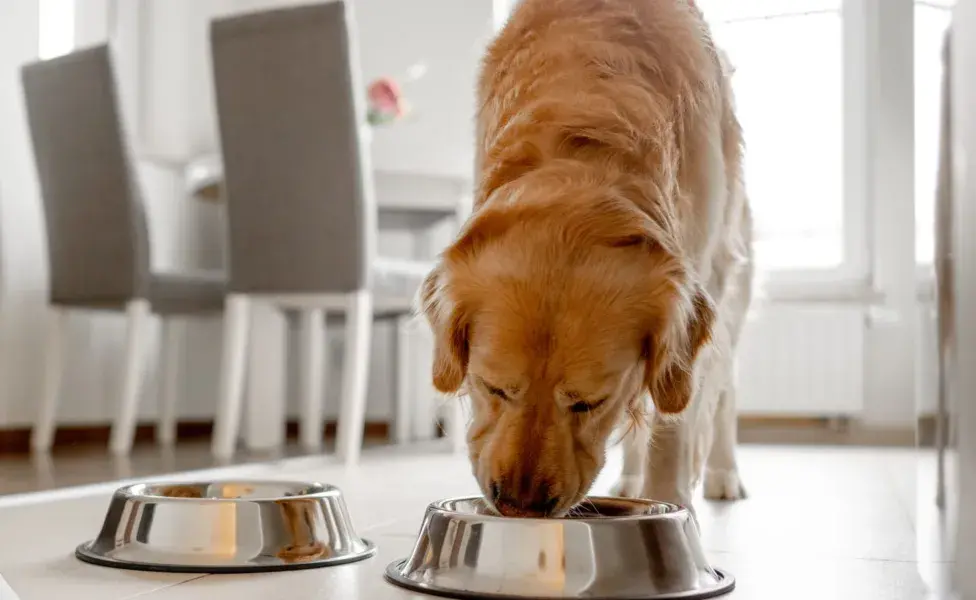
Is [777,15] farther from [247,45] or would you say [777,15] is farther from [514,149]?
[514,149]

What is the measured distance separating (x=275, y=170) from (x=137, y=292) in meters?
0.83

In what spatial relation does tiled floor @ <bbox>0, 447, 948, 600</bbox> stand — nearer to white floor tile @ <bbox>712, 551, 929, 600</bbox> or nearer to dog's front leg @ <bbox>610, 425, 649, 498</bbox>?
white floor tile @ <bbox>712, 551, 929, 600</bbox>

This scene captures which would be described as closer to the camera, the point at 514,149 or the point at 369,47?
the point at 514,149

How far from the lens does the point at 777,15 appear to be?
17.9 feet

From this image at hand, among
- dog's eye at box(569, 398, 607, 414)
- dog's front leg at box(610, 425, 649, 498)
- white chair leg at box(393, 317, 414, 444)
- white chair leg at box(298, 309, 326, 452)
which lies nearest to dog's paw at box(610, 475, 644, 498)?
dog's front leg at box(610, 425, 649, 498)

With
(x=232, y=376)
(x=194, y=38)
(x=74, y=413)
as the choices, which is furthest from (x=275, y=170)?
(x=194, y=38)

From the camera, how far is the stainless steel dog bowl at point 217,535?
149cm

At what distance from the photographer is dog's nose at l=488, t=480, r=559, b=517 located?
1.36 m

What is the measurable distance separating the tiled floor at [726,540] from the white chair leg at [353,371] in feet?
0.50

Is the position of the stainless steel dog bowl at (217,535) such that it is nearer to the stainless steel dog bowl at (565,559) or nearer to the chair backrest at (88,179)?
the stainless steel dog bowl at (565,559)

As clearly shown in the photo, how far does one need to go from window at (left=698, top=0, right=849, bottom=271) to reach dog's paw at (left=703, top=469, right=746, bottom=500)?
121 inches

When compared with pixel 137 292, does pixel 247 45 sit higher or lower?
higher

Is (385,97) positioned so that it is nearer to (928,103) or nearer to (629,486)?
(629,486)

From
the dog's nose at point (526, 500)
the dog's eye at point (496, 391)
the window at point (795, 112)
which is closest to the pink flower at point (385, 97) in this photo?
the window at point (795, 112)
